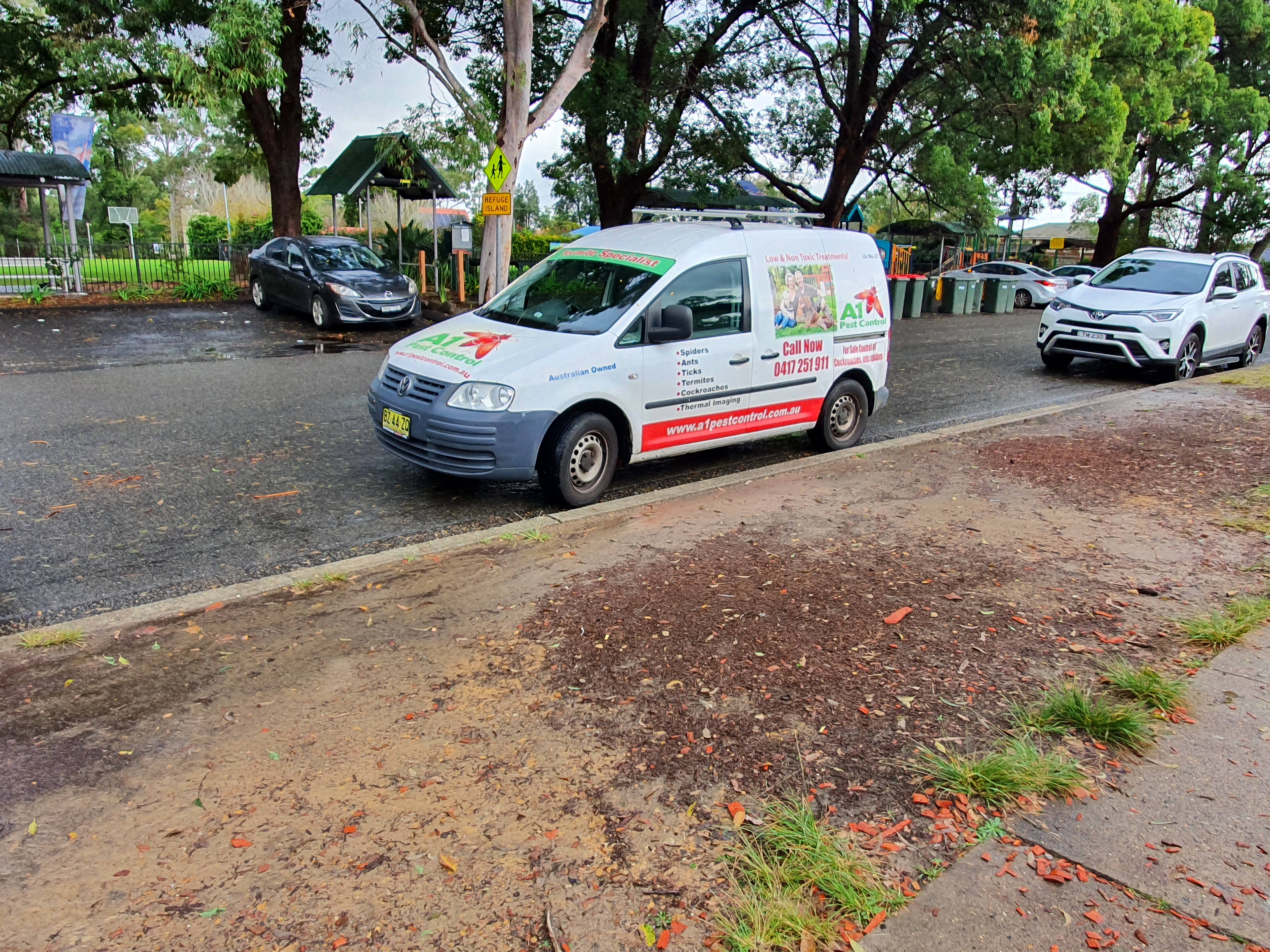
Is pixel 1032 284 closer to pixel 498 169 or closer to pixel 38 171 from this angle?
pixel 498 169

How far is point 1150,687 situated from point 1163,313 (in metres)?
10.9

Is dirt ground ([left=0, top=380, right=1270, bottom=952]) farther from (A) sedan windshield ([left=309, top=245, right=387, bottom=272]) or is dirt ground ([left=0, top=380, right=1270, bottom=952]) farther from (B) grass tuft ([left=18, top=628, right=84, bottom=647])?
(A) sedan windshield ([left=309, top=245, right=387, bottom=272])

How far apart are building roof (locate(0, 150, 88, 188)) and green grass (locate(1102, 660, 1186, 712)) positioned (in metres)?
23.4

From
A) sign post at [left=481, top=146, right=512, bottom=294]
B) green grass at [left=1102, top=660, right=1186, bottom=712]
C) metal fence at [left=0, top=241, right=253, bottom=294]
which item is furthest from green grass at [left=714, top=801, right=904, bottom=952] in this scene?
metal fence at [left=0, top=241, right=253, bottom=294]

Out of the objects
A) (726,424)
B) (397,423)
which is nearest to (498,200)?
(726,424)

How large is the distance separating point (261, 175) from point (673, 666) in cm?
3305

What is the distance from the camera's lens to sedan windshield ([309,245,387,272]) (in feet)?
56.7

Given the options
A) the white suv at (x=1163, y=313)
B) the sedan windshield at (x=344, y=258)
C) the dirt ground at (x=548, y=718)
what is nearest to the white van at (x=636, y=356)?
the dirt ground at (x=548, y=718)

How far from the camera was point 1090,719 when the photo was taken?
3637mm

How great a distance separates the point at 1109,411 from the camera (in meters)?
10.4

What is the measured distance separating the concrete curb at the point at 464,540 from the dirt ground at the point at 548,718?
0.50 feet

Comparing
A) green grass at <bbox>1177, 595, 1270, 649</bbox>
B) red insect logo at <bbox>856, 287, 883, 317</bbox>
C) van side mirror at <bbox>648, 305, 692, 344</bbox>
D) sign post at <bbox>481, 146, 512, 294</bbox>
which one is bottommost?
green grass at <bbox>1177, 595, 1270, 649</bbox>

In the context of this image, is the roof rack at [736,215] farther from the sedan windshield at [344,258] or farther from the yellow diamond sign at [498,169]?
the sedan windshield at [344,258]

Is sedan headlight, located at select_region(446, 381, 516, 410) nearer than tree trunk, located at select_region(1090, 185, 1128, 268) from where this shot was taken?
Yes
